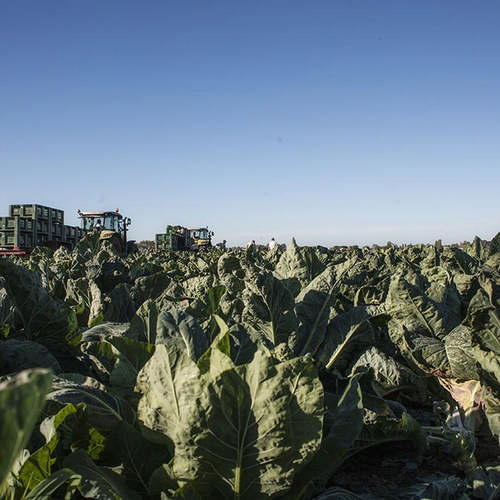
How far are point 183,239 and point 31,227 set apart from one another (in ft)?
46.7

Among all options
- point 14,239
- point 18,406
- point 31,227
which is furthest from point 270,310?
point 31,227

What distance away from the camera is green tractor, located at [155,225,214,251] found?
3856 centimetres

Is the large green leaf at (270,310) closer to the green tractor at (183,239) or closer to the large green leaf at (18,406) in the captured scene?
the large green leaf at (18,406)

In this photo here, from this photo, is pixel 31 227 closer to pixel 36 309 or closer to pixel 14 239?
pixel 14 239

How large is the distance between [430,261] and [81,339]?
3.79 metres

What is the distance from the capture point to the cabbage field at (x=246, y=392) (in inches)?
37.7

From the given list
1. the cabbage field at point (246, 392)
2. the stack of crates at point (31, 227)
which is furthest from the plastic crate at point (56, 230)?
the cabbage field at point (246, 392)

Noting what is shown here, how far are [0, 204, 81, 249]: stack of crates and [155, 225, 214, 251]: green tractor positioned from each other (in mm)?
8547

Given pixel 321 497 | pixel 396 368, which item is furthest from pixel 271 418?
pixel 396 368

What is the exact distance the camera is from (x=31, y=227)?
27938 mm

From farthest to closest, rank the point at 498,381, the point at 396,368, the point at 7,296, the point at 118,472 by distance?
the point at 396,368 < the point at 7,296 < the point at 498,381 < the point at 118,472

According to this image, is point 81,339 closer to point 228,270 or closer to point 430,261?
point 228,270

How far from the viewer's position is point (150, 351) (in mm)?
1220

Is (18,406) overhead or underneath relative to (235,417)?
overhead
